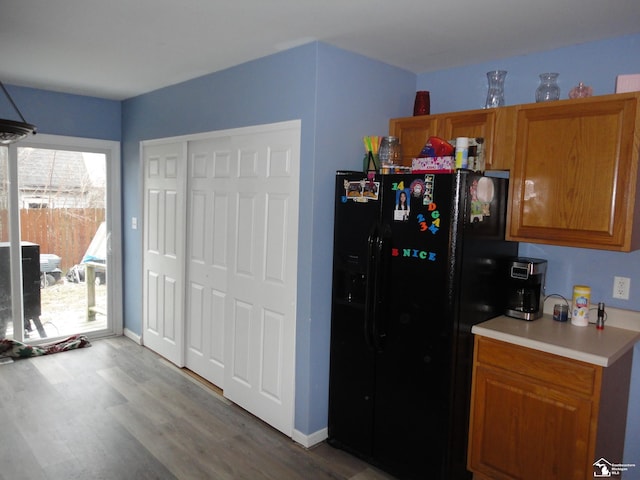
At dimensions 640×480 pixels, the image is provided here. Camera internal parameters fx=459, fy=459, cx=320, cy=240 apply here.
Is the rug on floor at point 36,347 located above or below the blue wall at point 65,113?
below

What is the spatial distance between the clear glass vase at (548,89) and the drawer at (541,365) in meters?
1.34

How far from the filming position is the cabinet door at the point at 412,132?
289 cm

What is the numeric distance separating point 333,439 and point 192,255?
1.90m

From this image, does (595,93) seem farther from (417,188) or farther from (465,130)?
(417,188)

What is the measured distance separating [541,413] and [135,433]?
2.40m

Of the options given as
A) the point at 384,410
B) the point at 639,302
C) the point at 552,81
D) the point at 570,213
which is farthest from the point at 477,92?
the point at 384,410

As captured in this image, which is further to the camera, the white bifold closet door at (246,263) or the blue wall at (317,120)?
the white bifold closet door at (246,263)

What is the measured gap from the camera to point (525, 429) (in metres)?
2.27

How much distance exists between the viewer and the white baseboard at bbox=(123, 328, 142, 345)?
4.62m

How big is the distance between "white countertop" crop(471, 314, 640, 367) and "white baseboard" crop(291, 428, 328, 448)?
120 cm

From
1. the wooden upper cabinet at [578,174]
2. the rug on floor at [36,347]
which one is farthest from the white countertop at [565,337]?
the rug on floor at [36,347]

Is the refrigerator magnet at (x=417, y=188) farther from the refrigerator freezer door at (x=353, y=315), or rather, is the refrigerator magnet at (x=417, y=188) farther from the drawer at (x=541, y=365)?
the drawer at (x=541, y=365)

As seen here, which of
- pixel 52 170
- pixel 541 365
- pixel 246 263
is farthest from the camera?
pixel 52 170

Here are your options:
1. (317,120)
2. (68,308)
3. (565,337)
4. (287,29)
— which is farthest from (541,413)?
(68,308)
